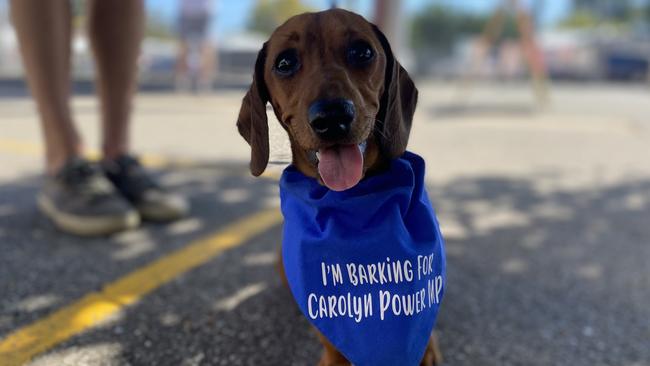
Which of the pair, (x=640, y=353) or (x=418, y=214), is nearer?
(x=418, y=214)

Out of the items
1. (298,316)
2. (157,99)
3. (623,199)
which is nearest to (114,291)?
(298,316)

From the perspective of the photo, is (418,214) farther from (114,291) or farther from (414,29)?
(414,29)

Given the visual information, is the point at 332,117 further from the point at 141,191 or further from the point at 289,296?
the point at 141,191

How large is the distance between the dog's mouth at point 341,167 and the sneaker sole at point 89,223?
145 centimetres

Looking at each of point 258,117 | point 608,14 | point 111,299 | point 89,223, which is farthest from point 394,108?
point 608,14

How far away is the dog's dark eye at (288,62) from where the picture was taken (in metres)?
1.71

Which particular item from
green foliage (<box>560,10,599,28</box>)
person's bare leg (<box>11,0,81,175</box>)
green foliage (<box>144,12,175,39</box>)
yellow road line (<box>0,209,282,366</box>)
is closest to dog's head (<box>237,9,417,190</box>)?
yellow road line (<box>0,209,282,366</box>)

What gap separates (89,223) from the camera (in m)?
2.57

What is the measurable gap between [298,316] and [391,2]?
2883 mm

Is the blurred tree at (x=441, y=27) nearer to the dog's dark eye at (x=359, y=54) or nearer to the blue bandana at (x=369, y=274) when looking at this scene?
the dog's dark eye at (x=359, y=54)

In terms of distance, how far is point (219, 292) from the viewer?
6.93 feet

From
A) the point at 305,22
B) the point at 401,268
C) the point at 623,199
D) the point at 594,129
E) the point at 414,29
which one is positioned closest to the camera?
the point at 401,268

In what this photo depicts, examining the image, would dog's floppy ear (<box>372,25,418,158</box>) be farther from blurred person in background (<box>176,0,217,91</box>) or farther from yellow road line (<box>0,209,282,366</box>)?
blurred person in background (<box>176,0,217,91</box>)

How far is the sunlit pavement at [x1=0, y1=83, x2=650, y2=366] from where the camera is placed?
1755 millimetres
